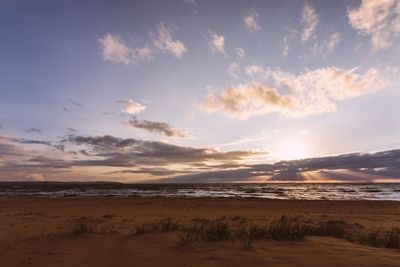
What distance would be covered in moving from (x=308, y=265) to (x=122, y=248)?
400 centimetres

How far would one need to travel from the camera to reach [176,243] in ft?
24.1

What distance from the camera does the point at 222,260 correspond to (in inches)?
238

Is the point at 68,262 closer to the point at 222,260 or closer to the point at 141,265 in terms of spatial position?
the point at 141,265

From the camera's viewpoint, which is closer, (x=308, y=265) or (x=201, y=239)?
(x=308, y=265)

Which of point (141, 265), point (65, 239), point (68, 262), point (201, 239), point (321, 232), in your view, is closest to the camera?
point (141, 265)

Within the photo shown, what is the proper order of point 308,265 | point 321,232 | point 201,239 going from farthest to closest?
point 321,232 < point 201,239 < point 308,265

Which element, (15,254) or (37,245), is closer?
(15,254)

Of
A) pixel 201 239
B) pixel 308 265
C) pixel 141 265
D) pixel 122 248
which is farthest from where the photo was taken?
pixel 201 239

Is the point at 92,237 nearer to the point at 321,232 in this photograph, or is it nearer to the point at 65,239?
the point at 65,239

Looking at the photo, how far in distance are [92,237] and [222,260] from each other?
4.07 metres

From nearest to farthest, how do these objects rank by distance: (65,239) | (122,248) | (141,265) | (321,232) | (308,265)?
(308,265), (141,265), (122,248), (65,239), (321,232)

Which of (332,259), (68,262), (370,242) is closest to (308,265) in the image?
(332,259)

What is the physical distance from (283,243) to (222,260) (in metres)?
2.09

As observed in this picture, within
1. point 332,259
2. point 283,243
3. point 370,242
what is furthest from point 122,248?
point 370,242
